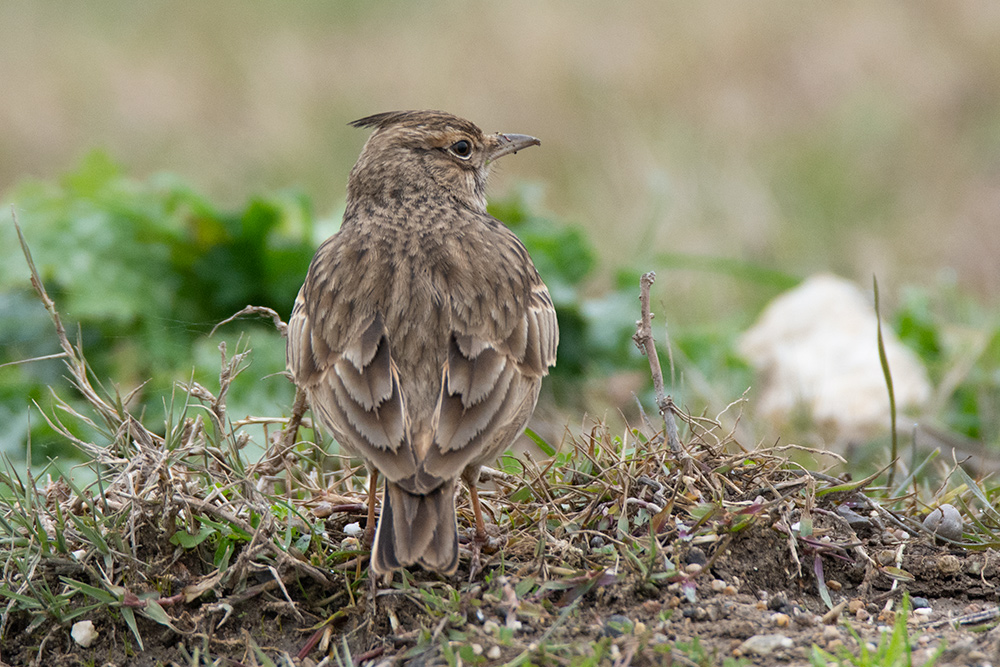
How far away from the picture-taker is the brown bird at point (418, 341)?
358 centimetres

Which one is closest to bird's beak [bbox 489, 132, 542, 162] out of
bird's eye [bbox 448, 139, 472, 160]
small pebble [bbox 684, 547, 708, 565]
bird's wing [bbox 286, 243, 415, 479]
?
bird's eye [bbox 448, 139, 472, 160]

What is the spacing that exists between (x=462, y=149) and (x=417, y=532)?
2.26m

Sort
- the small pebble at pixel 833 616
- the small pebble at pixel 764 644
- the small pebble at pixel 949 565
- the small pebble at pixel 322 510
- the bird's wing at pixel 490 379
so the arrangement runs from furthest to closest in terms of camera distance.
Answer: the small pebble at pixel 322 510 → the small pebble at pixel 949 565 → the bird's wing at pixel 490 379 → the small pebble at pixel 833 616 → the small pebble at pixel 764 644

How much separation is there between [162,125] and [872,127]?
760 cm

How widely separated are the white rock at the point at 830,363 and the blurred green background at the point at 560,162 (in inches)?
9.8

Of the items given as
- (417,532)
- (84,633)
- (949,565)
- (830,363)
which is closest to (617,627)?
(417,532)

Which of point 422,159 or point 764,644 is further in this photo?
point 422,159

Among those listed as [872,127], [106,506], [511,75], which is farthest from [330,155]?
[106,506]

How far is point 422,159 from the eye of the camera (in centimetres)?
511

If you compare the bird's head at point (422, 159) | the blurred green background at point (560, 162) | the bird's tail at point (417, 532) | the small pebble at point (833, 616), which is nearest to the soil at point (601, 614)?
the small pebble at point (833, 616)

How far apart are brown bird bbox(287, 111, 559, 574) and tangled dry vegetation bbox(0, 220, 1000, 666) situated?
0.23m

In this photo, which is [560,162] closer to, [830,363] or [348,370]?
[830,363]

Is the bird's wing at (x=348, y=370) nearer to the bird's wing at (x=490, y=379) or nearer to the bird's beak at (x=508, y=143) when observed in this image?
the bird's wing at (x=490, y=379)

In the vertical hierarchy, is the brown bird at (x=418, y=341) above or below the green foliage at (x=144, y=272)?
above
